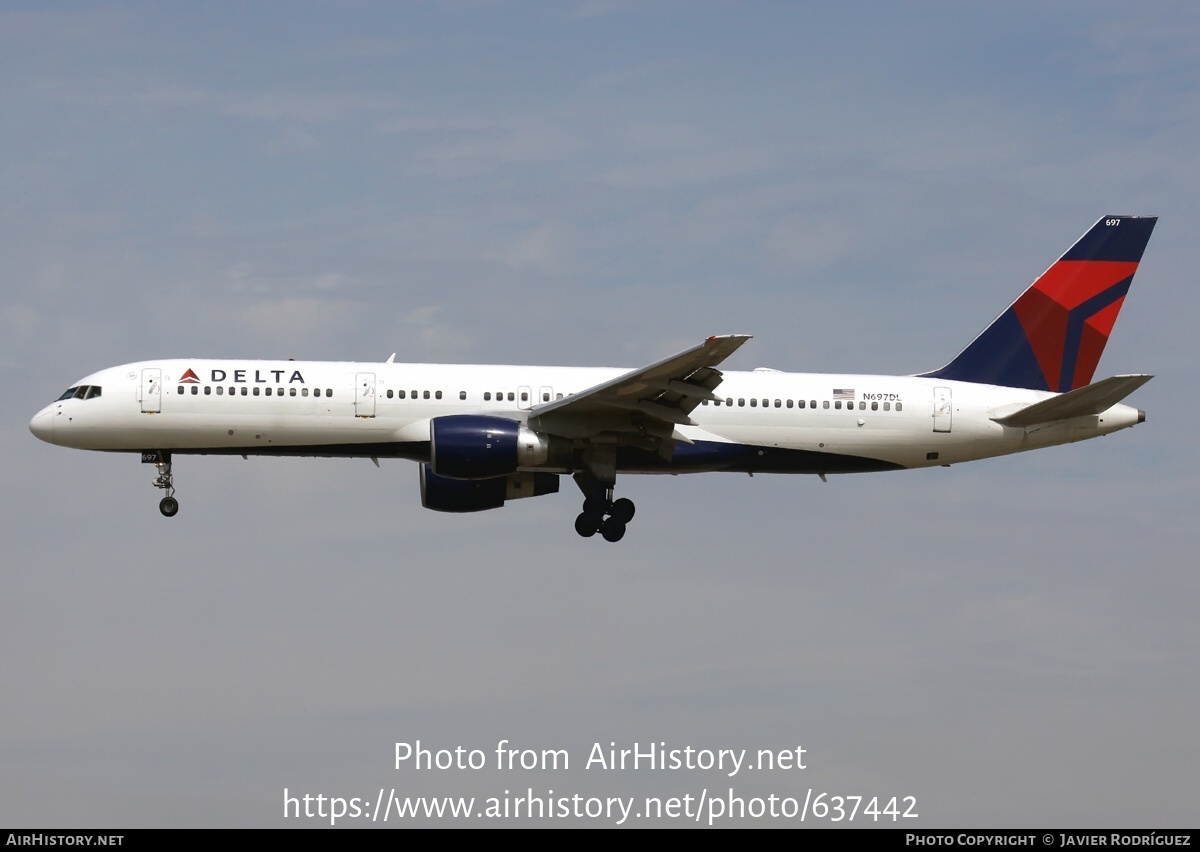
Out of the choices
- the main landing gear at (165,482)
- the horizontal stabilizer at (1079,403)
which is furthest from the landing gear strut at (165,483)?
the horizontal stabilizer at (1079,403)

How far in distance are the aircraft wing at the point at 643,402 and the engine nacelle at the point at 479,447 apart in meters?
0.69

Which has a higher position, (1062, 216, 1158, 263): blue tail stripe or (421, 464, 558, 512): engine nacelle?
(1062, 216, 1158, 263): blue tail stripe

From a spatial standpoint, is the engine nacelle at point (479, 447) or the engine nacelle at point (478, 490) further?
the engine nacelle at point (478, 490)

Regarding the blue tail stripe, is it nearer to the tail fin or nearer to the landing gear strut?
the tail fin

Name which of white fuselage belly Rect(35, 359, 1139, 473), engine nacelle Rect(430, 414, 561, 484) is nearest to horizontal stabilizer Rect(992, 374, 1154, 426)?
white fuselage belly Rect(35, 359, 1139, 473)

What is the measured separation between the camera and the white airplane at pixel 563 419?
4212 cm

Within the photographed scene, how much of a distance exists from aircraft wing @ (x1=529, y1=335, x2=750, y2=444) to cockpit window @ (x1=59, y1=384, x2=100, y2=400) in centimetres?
1073

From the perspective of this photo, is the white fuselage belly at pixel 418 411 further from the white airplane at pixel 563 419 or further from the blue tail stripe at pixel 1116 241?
the blue tail stripe at pixel 1116 241

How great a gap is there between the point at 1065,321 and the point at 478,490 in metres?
16.4

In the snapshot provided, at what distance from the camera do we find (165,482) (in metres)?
43.8

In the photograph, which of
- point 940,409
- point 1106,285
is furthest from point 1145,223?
point 940,409

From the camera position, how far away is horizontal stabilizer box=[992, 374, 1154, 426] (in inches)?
1663

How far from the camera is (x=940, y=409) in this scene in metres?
45.1

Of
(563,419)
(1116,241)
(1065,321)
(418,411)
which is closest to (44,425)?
(418,411)
